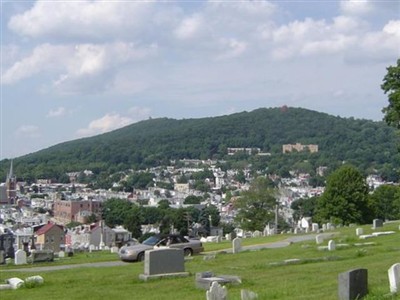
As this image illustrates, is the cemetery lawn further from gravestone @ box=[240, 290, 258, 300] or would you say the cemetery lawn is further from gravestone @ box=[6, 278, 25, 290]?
gravestone @ box=[240, 290, 258, 300]

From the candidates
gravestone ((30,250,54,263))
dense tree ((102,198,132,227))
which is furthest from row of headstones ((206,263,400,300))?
dense tree ((102,198,132,227))

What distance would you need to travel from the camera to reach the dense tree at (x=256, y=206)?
67.9 meters

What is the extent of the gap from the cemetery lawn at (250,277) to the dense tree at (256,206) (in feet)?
131

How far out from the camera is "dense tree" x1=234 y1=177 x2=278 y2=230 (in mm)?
67938

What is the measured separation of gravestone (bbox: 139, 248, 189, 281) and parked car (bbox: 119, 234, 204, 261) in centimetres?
739

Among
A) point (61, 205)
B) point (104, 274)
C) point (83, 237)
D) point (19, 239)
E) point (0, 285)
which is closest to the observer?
point (0, 285)

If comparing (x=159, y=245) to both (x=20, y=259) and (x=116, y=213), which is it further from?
(x=116, y=213)

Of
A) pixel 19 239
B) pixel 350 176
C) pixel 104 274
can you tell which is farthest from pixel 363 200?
pixel 104 274

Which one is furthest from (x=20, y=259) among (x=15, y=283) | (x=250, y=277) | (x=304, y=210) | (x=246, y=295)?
(x=304, y=210)

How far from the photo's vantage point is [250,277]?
63.7 feet

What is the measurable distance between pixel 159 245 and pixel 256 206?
40260 millimetres

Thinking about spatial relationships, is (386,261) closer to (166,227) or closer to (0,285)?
(0,285)

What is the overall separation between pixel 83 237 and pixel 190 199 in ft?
289

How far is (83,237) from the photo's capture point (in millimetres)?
99375
